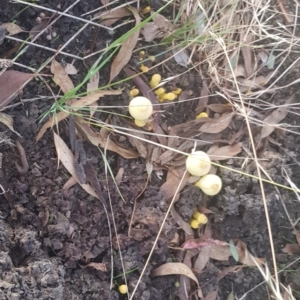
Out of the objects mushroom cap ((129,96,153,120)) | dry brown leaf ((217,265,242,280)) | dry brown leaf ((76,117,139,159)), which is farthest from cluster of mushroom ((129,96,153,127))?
dry brown leaf ((217,265,242,280))

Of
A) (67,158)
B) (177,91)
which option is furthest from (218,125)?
(67,158)

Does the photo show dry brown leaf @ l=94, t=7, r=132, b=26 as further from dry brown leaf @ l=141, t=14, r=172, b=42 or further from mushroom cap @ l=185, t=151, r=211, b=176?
mushroom cap @ l=185, t=151, r=211, b=176

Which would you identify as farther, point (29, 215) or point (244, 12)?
point (244, 12)

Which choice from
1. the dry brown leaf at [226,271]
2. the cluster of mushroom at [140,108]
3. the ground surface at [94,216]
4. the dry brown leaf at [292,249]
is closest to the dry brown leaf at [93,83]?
the ground surface at [94,216]

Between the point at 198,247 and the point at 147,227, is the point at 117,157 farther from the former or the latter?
the point at 198,247

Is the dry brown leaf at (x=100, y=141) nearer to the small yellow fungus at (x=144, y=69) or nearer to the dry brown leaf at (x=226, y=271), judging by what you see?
the small yellow fungus at (x=144, y=69)

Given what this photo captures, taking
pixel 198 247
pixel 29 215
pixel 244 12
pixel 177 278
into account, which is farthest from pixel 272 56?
pixel 29 215

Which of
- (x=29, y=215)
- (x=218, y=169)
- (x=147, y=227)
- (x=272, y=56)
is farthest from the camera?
(x=272, y=56)
